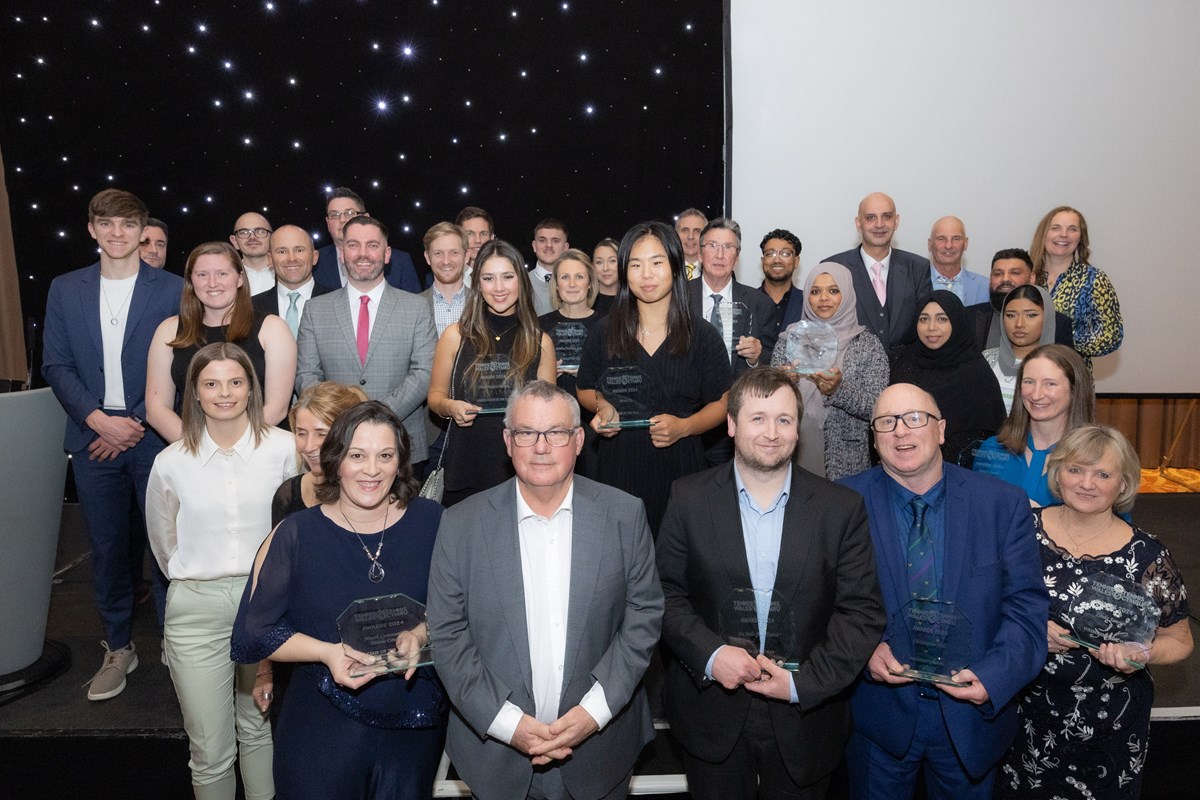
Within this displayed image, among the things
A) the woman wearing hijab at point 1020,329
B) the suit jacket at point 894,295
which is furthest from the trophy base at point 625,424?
the suit jacket at point 894,295

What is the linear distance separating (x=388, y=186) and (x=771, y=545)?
454cm

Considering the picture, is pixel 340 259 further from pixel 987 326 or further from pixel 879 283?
pixel 987 326

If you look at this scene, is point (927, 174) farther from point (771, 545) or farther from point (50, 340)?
point (50, 340)

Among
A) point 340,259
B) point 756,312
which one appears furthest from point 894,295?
point 340,259

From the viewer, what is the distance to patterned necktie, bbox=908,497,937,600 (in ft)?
7.03

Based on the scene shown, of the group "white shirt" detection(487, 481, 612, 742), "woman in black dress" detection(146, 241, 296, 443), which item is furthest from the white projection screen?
"white shirt" detection(487, 481, 612, 742)

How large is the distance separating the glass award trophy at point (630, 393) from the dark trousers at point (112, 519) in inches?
74.9

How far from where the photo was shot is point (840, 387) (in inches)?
131

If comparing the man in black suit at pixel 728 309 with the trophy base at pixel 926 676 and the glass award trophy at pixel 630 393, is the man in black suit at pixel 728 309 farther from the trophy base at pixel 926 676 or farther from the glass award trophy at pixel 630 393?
the trophy base at pixel 926 676

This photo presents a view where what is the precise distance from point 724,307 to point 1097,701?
2.00 metres

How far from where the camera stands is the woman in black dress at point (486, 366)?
3.10 m

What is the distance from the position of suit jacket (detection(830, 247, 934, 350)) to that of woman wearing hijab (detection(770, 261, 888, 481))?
2.60 ft

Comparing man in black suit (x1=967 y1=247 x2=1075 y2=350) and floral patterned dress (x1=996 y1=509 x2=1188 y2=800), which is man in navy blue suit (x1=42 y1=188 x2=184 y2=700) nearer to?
floral patterned dress (x1=996 y1=509 x2=1188 y2=800)

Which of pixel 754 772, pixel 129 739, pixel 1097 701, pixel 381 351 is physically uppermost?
pixel 381 351
